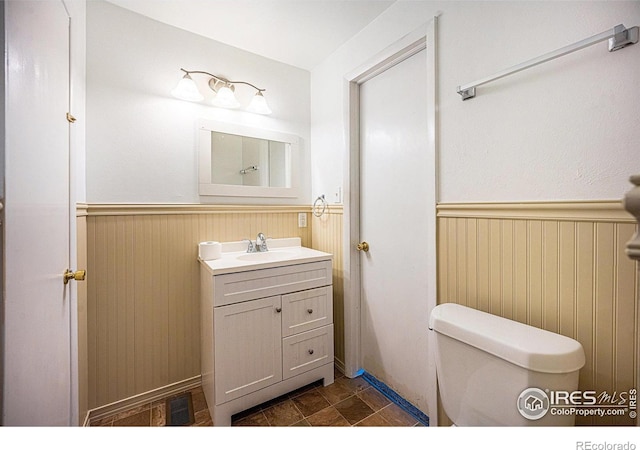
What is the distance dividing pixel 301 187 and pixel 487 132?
1.34 m

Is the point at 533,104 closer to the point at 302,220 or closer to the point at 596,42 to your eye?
the point at 596,42

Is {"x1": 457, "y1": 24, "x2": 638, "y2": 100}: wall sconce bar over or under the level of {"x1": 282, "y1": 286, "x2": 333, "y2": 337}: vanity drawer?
over

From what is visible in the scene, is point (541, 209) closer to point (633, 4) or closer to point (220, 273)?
point (633, 4)

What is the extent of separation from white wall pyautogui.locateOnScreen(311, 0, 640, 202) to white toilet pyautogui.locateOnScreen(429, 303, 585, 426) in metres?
0.48

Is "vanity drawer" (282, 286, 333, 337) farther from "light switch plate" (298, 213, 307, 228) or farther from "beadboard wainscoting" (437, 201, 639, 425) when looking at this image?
"beadboard wainscoting" (437, 201, 639, 425)

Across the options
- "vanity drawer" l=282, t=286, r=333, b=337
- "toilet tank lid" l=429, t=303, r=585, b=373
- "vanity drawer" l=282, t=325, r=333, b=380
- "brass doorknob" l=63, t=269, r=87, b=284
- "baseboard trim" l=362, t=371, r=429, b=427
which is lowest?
"baseboard trim" l=362, t=371, r=429, b=427

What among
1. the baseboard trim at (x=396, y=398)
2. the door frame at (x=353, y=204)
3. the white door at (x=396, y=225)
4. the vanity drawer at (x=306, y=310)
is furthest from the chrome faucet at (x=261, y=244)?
the baseboard trim at (x=396, y=398)

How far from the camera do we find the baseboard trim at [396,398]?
4.71 ft

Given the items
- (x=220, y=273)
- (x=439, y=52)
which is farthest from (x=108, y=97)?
(x=439, y=52)

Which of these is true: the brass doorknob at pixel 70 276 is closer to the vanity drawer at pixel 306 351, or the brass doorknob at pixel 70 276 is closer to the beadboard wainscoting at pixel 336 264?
the vanity drawer at pixel 306 351

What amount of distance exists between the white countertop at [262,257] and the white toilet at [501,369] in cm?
82

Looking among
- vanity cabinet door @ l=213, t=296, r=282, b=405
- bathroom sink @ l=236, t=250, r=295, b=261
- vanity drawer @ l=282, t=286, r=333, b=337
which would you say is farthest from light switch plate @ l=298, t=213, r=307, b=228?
vanity cabinet door @ l=213, t=296, r=282, b=405

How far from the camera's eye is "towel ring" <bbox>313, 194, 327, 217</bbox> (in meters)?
2.07

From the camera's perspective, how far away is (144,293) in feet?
5.22
